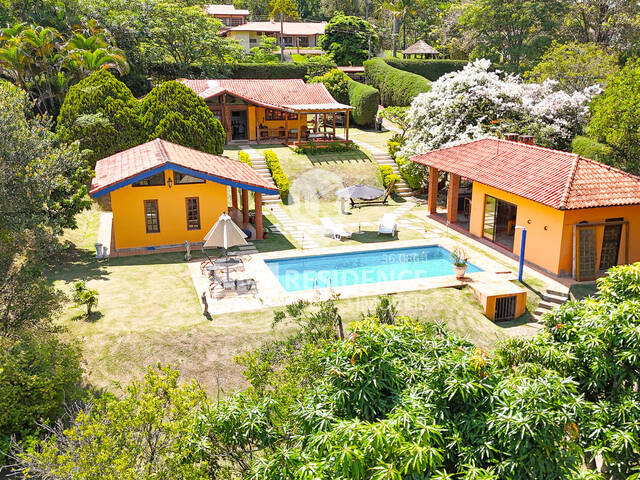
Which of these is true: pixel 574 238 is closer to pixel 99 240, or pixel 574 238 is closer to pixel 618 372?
pixel 618 372

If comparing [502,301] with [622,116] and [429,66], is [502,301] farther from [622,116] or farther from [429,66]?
[429,66]

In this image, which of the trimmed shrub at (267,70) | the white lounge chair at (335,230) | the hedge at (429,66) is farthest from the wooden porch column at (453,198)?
the hedge at (429,66)

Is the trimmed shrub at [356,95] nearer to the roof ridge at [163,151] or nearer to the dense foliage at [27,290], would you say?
the roof ridge at [163,151]

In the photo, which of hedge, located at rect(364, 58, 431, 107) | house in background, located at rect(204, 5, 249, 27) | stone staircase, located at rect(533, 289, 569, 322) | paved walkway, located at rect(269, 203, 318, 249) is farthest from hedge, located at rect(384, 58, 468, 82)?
house in background, located at rect(204, 5, 249, 27)

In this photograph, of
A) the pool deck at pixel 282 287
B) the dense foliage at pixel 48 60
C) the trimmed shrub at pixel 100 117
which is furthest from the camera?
the dense foliage at pixel 48 60

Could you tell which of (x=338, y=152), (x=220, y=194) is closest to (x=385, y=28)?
(x=338, y=152)

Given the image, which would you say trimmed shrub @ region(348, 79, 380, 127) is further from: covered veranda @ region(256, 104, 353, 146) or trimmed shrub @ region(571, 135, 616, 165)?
trimmed shrub @ region(571, 135, 616, 165)
